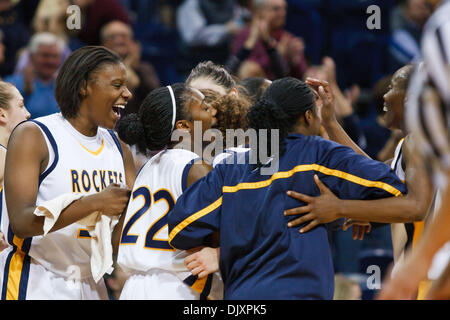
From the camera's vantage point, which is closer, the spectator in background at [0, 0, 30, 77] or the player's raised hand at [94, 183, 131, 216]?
the player's raised hand at [94, 183, 131, 216]

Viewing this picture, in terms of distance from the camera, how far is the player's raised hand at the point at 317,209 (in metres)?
2.59

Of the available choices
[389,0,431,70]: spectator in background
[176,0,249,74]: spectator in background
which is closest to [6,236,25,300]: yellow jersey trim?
[176,0,249,74]: spectator in background

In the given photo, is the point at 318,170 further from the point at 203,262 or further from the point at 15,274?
the point at 15,274

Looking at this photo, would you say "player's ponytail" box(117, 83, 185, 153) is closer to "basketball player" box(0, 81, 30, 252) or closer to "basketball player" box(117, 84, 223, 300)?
"basketball player" box(117, 84, 223, 300)

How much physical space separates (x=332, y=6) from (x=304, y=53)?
2.39ft

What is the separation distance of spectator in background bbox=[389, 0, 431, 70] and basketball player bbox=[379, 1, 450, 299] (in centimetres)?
529

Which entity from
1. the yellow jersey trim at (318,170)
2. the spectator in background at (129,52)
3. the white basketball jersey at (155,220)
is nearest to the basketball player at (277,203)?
the yellow jersey trim at (318,170)

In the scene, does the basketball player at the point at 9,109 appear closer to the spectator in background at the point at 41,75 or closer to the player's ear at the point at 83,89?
the player's ear at the point at 83,89

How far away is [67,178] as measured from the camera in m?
3.04

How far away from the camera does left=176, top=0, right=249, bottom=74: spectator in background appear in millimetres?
7055

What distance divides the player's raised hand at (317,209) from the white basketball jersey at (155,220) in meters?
0.57
